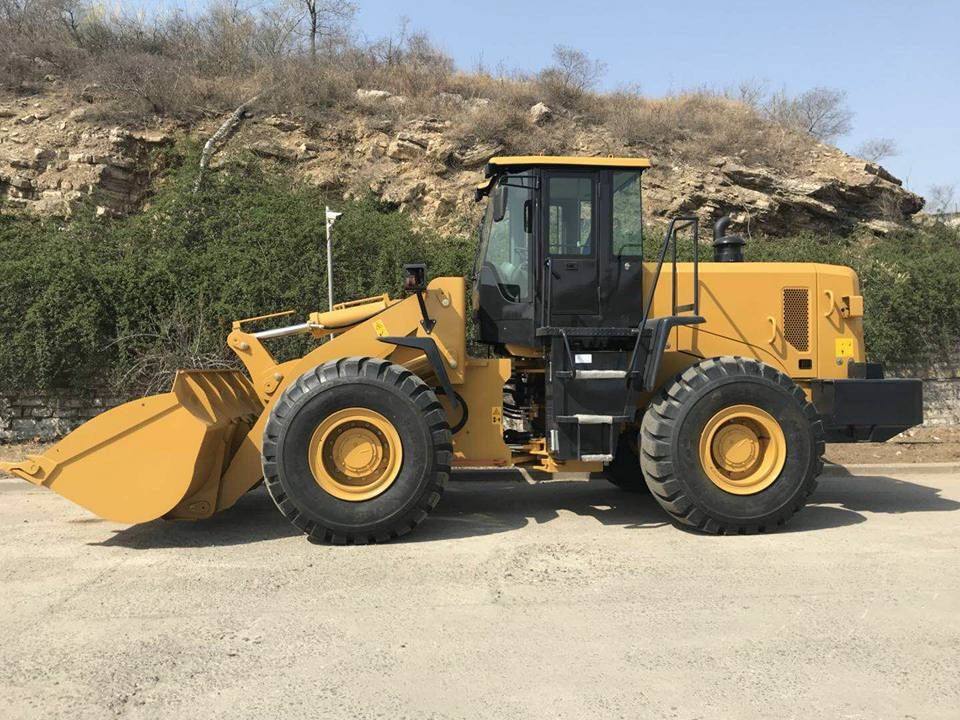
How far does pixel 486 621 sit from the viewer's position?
383 centimetres

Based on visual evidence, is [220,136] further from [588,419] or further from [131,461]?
[588,419]

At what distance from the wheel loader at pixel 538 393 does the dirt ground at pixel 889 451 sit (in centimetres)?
307

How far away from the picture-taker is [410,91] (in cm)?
1692

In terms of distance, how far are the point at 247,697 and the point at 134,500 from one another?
2.53 metres

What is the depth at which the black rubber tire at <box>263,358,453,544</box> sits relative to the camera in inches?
204

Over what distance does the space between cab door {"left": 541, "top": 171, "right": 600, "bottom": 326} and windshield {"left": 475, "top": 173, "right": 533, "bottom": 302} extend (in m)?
0.17

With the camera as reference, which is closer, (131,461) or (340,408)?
(131,461)

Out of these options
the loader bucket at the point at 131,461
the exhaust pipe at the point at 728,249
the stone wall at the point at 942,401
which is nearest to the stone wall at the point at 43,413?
the loader bucket at the point at 131,461

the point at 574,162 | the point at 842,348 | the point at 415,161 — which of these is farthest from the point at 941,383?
the point at 415,161

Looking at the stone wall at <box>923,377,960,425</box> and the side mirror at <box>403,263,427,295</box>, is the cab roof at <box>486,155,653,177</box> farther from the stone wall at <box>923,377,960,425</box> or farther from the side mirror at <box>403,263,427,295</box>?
the stone wall at <box>923,377,960,425</box>

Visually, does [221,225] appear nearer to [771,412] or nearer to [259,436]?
[259,436]

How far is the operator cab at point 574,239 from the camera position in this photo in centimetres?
571

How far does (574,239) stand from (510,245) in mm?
531

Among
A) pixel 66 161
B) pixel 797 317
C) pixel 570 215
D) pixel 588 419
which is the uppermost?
pixel 66 161
